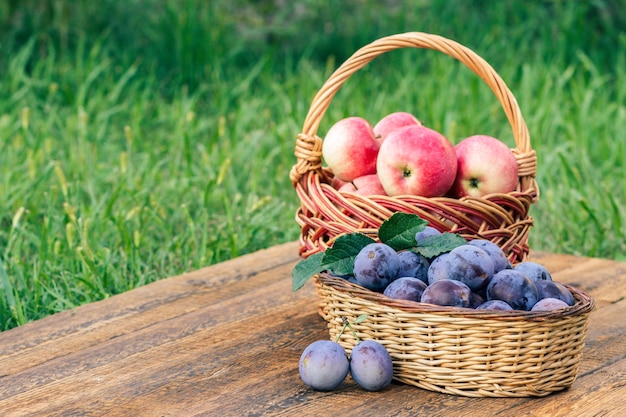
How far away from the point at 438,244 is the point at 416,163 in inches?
12.1

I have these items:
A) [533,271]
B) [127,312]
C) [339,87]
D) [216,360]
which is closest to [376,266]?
[533,271]

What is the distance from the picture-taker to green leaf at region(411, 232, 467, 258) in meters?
1.66

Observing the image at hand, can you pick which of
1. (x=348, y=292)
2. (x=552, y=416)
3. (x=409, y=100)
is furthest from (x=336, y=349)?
(x=409, y=100)

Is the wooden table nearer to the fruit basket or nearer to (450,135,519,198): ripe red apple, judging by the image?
the fruit basket

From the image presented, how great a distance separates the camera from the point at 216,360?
184 cm

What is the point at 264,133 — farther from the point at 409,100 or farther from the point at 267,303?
the point at 267,303

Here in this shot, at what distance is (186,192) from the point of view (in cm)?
331

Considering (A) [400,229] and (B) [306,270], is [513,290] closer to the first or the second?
(A) [400,229]

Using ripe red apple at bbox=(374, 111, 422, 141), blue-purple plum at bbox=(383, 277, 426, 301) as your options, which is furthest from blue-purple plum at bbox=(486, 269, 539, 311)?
ripe red apple at bbox=(374, 111, 422, 141)

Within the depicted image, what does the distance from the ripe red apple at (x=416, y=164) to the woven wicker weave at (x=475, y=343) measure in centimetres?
37

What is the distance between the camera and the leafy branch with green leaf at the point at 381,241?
1688 millimetres

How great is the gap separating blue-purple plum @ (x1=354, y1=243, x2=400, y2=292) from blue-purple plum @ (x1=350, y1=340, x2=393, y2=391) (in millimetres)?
112

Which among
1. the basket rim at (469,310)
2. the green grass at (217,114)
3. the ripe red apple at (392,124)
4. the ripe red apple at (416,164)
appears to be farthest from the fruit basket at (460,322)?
the green grass at (217,114)

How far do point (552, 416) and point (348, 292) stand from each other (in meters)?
0.43
